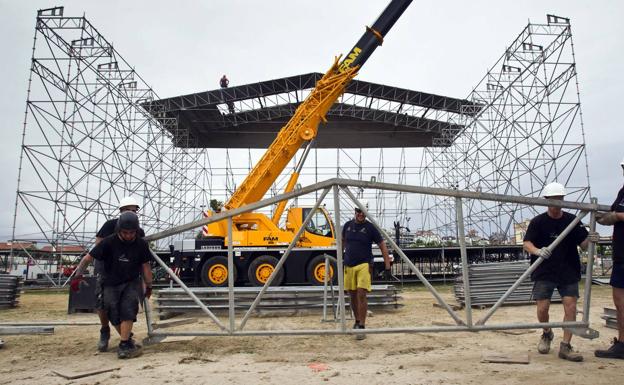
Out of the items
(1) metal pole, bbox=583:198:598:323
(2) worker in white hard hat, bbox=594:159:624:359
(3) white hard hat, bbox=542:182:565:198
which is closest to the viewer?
(2) worker in white hard hat, bbox=594:159:624:359

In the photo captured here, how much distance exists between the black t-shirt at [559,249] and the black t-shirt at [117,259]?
161 inches

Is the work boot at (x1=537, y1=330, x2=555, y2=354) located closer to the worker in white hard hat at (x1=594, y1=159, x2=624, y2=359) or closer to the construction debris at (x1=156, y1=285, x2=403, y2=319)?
the worker in white hard hat at (x1=594, y1=159, x2=624, y2=359)

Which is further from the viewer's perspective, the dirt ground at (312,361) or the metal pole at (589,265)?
the metal pole at (589,265)

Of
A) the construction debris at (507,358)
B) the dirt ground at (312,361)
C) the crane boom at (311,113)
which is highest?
the crane boom at (311,113)

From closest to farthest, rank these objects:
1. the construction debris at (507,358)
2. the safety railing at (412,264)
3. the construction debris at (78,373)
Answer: the construction debris at (78,373)
the construction debris at (507,358)
the safety railing at (412,264)

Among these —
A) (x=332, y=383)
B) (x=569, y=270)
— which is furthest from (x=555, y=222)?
(x=332, y=383)

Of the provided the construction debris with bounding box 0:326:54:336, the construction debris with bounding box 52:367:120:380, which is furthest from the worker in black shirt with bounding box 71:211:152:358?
the construction debris with bounding box 0:326:54:336

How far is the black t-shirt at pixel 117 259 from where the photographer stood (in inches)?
177

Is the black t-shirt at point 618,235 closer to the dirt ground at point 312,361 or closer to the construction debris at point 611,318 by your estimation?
the dirt ground at point 312,361

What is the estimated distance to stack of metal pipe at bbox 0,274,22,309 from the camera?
946cm

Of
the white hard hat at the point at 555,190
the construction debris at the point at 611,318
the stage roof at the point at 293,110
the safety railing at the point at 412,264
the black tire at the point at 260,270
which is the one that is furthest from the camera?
the stage roof at the point at 293,110

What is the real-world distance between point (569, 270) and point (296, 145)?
8.92m

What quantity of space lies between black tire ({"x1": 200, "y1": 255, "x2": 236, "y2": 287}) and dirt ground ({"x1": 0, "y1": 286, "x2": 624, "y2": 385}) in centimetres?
589

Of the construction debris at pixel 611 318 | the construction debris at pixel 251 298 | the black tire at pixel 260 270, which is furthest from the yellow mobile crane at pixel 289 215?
the construction debris at pixel 611 318
